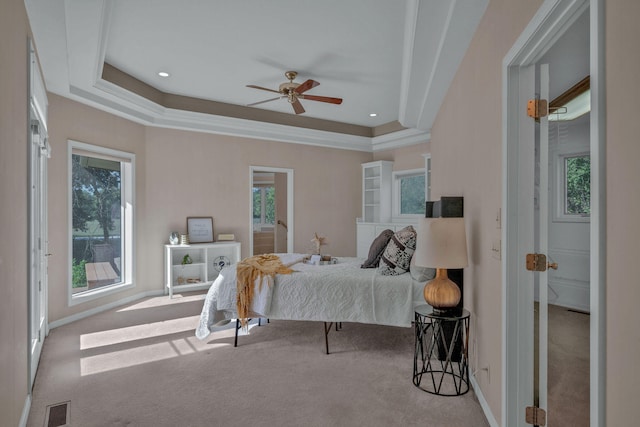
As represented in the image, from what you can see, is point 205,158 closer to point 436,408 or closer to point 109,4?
point 109,4

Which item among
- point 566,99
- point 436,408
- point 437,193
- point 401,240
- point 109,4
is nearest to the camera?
point 436,408

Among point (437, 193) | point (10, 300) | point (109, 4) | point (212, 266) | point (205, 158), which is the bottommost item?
point (212, 266)

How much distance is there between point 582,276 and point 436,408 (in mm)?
3108

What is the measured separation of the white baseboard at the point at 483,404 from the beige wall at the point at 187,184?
429 cm

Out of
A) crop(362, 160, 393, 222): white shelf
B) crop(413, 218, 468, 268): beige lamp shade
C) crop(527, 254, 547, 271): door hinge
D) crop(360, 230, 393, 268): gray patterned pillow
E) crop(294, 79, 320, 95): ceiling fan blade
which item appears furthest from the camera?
crop(362, 160, 393, 222): white shelf

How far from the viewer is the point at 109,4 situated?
290 centimetres

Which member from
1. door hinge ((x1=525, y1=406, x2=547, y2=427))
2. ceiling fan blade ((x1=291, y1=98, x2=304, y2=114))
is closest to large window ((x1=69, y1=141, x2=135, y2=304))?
ceiling fan blade ((x1=291, y1=98, x2=304, y2=114))

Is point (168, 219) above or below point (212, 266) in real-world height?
above

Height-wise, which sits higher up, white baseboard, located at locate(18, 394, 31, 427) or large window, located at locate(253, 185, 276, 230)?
large window, located at locate(253, 185, 276, 230)

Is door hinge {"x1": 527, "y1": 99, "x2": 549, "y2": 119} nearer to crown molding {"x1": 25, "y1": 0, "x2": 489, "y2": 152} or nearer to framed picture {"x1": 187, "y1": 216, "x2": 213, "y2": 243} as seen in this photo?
crown molding {"x1": 25, "y1": 0, "x2": 489, "y2": 152}

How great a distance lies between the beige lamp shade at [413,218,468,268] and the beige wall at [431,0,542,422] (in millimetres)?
135

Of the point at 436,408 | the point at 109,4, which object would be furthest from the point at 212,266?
the point at 436,408

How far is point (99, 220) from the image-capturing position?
4.90 metres
